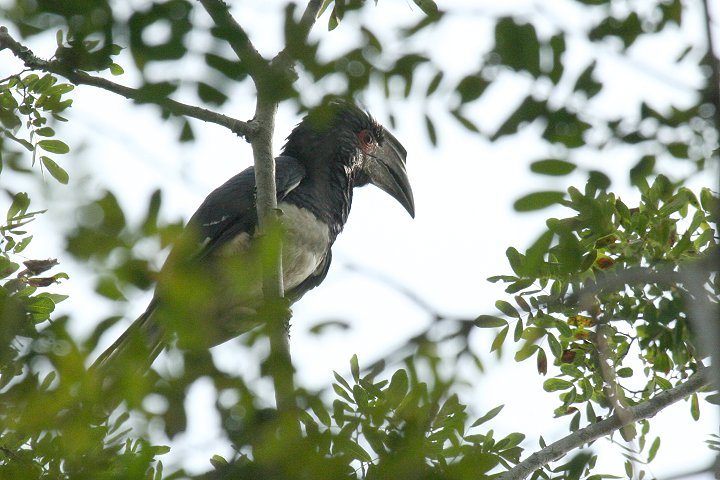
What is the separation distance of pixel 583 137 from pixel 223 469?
3.70 feet

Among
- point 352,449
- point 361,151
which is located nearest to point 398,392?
point 352,449

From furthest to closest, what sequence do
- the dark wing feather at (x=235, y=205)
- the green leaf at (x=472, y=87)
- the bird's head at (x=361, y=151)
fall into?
the bird's head at (x=361, y=151), the dark wing feather at (x=235, y=205), the green leaf at (x=472, y=87)

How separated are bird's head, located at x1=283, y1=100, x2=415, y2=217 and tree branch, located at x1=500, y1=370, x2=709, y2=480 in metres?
3.07

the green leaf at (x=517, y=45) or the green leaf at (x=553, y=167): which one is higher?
the green leaf at (x=517, y=45)

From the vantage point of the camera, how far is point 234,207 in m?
5.56

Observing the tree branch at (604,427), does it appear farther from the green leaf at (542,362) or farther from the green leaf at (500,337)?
the green leaf at (500,337)

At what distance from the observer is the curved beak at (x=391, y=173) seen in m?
6.84

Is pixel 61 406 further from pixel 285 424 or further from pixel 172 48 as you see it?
pixel 172 48

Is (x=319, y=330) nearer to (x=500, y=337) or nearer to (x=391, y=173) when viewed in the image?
(x=500, y=337)

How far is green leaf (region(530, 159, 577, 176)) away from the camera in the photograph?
205 cm

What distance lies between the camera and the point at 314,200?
19.3 ft

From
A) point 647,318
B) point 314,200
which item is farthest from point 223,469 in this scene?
point 314,200

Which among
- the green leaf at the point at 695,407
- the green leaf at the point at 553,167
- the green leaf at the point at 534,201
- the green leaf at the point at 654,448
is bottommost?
the green leaf at the point at 654,448

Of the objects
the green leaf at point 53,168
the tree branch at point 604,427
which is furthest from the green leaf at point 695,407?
the green leaf at point 53,168
